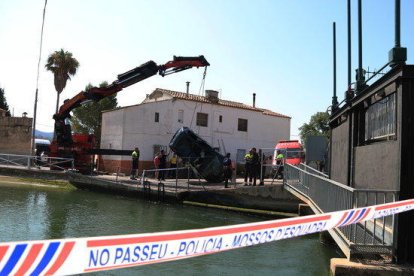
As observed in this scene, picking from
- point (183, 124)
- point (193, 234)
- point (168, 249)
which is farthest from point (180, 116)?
point (168, 249)

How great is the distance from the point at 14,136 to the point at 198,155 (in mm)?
19438

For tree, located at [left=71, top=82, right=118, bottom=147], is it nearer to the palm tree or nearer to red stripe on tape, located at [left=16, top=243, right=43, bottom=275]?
the palm tree

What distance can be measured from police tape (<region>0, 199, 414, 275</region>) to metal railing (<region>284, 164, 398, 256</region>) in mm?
3068

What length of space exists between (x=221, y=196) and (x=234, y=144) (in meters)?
17.6

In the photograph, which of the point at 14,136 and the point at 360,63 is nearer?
the point at 360,63

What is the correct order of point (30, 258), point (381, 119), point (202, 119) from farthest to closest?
1. point (202, 119)
2. point (381, 119)
3. point (30, 258)

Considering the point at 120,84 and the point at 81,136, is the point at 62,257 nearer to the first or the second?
the point at 120,84

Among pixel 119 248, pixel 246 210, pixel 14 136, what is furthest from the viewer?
pixel 14 136

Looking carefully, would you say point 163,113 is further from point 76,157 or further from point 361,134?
point 361,134

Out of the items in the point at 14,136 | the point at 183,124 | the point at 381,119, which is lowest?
the point at 381,119

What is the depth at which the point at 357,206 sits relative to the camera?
25.1 ft

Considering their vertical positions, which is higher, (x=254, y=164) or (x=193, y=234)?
(x=254, y=164)

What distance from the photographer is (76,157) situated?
2878cm

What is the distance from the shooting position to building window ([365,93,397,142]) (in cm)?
838
